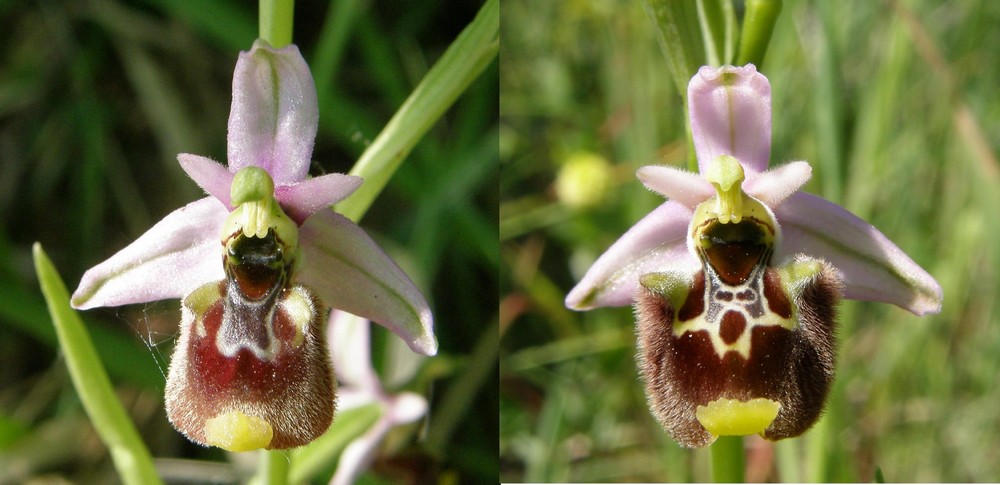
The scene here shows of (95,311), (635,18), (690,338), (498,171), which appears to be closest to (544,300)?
(498,171)

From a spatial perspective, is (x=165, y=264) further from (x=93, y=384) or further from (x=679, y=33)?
(x=679, y=33)

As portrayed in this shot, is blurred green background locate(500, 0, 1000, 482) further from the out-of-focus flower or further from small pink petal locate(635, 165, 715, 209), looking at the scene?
small pink petal locate(635, 165, 715, 209)

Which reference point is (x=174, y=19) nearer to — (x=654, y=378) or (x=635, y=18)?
(x=635, y=18)

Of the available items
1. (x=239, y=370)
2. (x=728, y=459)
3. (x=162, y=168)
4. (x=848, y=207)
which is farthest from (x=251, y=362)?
(x=162, y=168)

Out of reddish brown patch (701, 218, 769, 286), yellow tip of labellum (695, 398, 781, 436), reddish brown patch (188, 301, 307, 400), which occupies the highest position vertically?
reddish brown patch (701, 218, 769, 286)

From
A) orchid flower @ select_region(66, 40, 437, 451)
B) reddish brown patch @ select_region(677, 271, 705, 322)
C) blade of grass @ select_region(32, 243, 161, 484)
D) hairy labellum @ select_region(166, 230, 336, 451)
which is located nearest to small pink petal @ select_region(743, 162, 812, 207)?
reddish brown patch @ select_region(677, 271, 705, 322)

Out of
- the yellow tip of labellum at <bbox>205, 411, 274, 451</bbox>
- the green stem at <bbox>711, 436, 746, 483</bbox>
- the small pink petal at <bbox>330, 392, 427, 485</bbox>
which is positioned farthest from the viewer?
the small pink petal at <bbox>330, 392, 427, 485</bbox>
